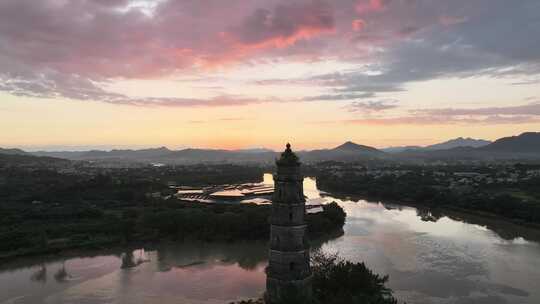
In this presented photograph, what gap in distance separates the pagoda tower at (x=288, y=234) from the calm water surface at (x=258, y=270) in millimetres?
10473

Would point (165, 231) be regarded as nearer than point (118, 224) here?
Yes

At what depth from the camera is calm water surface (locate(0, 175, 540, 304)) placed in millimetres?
21000

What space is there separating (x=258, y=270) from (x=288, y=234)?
15496mm

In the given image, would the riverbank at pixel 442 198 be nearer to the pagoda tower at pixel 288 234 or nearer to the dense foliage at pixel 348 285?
the dense foliage at pixel 348 285

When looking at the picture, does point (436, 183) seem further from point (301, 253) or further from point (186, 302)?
point (301, 253)

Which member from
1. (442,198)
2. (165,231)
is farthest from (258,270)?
(442,198)

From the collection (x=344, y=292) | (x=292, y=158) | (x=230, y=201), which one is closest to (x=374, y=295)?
(x=344, y=292)

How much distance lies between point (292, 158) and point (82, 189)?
5065cm

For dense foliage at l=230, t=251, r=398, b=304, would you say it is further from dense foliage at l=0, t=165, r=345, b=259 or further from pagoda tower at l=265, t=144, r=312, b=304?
dense foliage at l=0, t=165, r=345, b=259

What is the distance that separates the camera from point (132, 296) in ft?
69.4

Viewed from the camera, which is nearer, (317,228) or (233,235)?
(233,235)

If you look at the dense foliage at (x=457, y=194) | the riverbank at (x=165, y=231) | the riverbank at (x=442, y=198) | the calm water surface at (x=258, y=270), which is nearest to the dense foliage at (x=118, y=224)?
the riverbank at (x=165, y=231)

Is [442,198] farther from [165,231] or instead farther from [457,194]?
[165,231]

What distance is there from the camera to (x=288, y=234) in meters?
10.5
